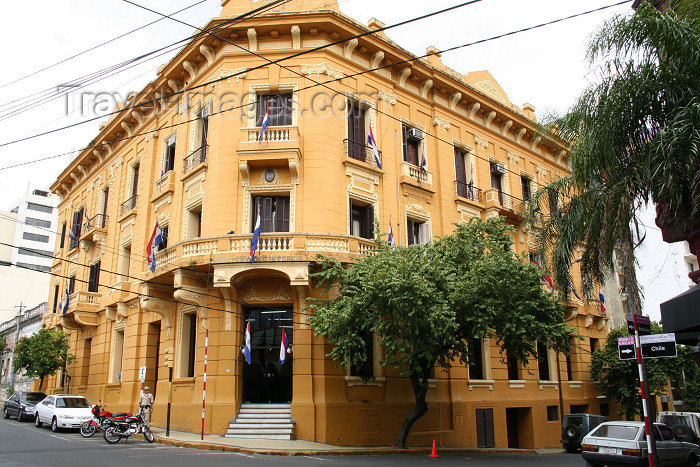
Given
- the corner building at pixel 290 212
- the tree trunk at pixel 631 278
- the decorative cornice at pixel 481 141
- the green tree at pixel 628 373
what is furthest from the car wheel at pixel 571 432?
the decorative cornice at pixel 481 141

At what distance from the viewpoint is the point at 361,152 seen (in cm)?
2202

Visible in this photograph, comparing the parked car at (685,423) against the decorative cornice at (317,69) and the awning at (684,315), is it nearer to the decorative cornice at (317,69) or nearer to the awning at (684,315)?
the awning at (684,315)

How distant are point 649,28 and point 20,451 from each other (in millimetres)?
17749

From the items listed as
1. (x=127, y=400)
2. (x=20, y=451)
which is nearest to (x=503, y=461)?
(x=20, y=451)

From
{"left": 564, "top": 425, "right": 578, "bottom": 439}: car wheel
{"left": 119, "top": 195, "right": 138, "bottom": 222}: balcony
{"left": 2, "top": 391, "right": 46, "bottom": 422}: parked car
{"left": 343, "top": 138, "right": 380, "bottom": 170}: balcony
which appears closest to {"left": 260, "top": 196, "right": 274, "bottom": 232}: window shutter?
{"left": 343, "top": 138, "right": 380, "bottom": 170}: balcony

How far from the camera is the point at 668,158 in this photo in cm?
1035

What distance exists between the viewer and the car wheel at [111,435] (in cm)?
1723

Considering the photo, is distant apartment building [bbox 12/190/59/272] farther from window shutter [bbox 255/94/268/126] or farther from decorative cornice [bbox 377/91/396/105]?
decorative cornice [bbox 377/91/396/105]

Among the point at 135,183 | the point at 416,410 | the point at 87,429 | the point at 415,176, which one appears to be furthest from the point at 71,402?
the point at 415,176

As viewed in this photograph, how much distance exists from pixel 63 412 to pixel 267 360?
8.61 m

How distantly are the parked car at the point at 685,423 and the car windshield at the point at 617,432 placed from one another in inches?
289

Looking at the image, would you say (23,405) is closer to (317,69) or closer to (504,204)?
(317,69)

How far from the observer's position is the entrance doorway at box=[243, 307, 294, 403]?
1919 cm

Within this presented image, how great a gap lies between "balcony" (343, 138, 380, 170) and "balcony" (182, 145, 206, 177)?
556 cm
